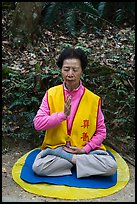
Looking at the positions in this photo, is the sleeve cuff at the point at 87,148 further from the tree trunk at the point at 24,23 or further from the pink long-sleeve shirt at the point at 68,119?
the tree trunk at the point at 24,23

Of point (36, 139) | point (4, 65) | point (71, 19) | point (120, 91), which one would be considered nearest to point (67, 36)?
point (71, 19)

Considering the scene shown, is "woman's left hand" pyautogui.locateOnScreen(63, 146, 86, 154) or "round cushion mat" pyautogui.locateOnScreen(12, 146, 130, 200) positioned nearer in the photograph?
"round cushion mat" pyautogui.locateOnScreen(12, 146, 130, 200)

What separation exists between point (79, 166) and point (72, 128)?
16.9 inches

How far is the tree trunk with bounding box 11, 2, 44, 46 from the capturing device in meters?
7.14

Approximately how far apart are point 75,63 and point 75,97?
39 centimetres

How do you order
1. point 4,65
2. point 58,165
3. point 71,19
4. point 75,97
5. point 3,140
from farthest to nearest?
point 71,19 < point 4,65 < point 3,140 < point 75,97 < point 58,165

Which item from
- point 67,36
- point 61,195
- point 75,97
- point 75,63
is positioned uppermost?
point 67,36

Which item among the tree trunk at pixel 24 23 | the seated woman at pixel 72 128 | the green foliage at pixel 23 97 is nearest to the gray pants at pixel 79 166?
the seated woman at pixel 72 128

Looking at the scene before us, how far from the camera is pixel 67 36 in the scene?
301 inches

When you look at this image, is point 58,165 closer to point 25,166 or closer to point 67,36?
point 25,166

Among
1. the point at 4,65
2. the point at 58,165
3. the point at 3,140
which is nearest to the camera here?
the point at 58,165

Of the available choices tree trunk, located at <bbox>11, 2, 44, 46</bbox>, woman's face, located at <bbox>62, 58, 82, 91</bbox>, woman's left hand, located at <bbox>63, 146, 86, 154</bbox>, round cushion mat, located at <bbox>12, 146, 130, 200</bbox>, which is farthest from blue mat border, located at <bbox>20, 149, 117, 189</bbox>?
tree trunk, located at <bbox>11, 2, 44, 46</bbox>

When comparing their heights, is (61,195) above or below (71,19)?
below

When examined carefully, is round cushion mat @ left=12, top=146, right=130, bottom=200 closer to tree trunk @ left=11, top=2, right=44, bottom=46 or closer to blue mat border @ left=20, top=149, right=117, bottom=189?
blue mat border @ left=20, top=149, right=117, bottom=189
